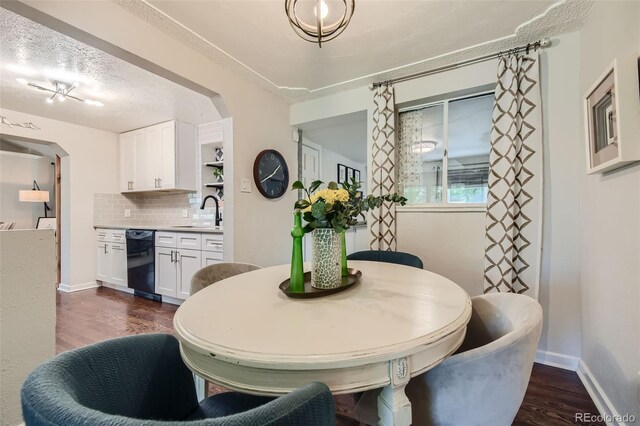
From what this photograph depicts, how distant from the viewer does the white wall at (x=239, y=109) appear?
1544 mm

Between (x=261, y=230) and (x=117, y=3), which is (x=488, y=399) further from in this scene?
(x=117, y=3)

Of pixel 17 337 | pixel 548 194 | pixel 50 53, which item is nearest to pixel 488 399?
pixel 548 194

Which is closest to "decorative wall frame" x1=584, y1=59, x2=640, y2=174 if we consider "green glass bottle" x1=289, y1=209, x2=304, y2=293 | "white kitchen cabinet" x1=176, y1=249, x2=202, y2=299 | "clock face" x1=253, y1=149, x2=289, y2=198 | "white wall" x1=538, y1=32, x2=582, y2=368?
"white wall" x1=538, y1=32, x2=582, y2=368

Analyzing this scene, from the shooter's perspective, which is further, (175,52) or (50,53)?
(50,53)

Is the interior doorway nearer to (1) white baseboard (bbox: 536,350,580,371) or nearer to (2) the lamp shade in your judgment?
(2) the lamp shade

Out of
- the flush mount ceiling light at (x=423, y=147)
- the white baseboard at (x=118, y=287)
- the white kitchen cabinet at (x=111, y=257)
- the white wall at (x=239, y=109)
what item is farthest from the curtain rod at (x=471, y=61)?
the white baseboard at (x=118, y=287)

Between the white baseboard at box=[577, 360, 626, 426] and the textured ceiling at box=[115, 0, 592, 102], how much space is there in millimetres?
2220

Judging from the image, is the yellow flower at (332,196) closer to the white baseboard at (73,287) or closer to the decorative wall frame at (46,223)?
the white baseboard at (73,287)

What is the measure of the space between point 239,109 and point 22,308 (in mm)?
1955

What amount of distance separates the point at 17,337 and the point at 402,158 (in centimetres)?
277

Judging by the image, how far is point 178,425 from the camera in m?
0.39

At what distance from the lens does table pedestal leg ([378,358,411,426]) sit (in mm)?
674

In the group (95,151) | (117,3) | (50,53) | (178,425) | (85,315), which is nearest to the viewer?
(178,425)

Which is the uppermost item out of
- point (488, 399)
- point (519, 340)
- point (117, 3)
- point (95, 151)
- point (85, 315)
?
point (117, 3)
